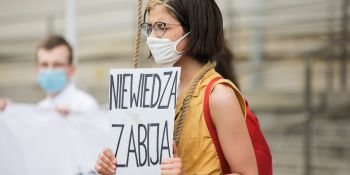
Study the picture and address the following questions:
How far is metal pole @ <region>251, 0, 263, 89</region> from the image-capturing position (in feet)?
29.9

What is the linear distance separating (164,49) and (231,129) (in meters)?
0.38

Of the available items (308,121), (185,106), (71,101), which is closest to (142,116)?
(185,106)

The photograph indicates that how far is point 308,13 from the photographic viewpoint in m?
9.29

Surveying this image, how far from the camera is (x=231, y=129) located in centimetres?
257

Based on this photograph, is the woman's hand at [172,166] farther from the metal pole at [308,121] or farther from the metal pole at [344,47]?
the metal pole at [344,47]

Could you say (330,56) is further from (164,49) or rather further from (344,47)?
(164,49)

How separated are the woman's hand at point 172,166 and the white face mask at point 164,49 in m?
0.37

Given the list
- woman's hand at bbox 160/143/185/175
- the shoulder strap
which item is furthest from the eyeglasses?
woman's hand at bbox 160/143/185/175

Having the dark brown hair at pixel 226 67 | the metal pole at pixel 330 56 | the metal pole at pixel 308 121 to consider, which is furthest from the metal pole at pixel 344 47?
the dark brown hair at pixel 226 67

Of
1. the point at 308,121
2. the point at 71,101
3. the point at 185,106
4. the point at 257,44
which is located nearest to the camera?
the point at 185,106

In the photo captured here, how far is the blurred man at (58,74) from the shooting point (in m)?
5.10

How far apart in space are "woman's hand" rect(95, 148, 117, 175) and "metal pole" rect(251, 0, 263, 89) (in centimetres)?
638

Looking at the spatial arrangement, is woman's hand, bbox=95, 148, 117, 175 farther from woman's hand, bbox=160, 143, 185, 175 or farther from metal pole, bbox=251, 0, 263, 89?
metal pole, bbox=251, 0, 263, 89

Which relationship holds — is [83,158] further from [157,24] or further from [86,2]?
[86,2]
